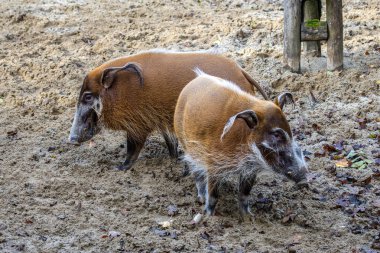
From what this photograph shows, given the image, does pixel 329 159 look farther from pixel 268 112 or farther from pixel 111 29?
pixel 111 29

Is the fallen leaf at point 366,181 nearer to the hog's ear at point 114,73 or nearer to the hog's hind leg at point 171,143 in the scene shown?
the hog's hind leg at point 171,143

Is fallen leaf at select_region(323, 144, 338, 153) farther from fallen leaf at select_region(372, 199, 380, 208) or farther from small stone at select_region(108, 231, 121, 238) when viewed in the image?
small stone at select_region(108, 231, 121, 238)

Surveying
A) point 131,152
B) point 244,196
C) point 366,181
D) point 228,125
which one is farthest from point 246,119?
point 131,152

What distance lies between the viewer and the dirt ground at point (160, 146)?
16.9 feet

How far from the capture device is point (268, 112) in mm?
5035

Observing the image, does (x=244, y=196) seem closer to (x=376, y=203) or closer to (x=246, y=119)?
(x=246, y=119)

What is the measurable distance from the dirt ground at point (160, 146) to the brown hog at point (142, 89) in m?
0.38

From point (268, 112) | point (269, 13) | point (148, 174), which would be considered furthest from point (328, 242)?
point (269, 13)

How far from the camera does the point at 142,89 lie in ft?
20.8

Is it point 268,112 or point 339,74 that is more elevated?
point 268,112

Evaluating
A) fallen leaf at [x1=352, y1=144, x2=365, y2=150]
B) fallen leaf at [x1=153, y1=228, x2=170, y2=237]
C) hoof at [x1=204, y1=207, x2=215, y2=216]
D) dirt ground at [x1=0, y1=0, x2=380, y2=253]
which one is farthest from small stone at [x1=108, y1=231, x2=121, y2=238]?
fallen leaf at [x1=352, y1=144, x2=365, y2=150]

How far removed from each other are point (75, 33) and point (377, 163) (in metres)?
4.99

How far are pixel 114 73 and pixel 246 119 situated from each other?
1796 millimetres

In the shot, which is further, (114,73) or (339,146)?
(339,146)
